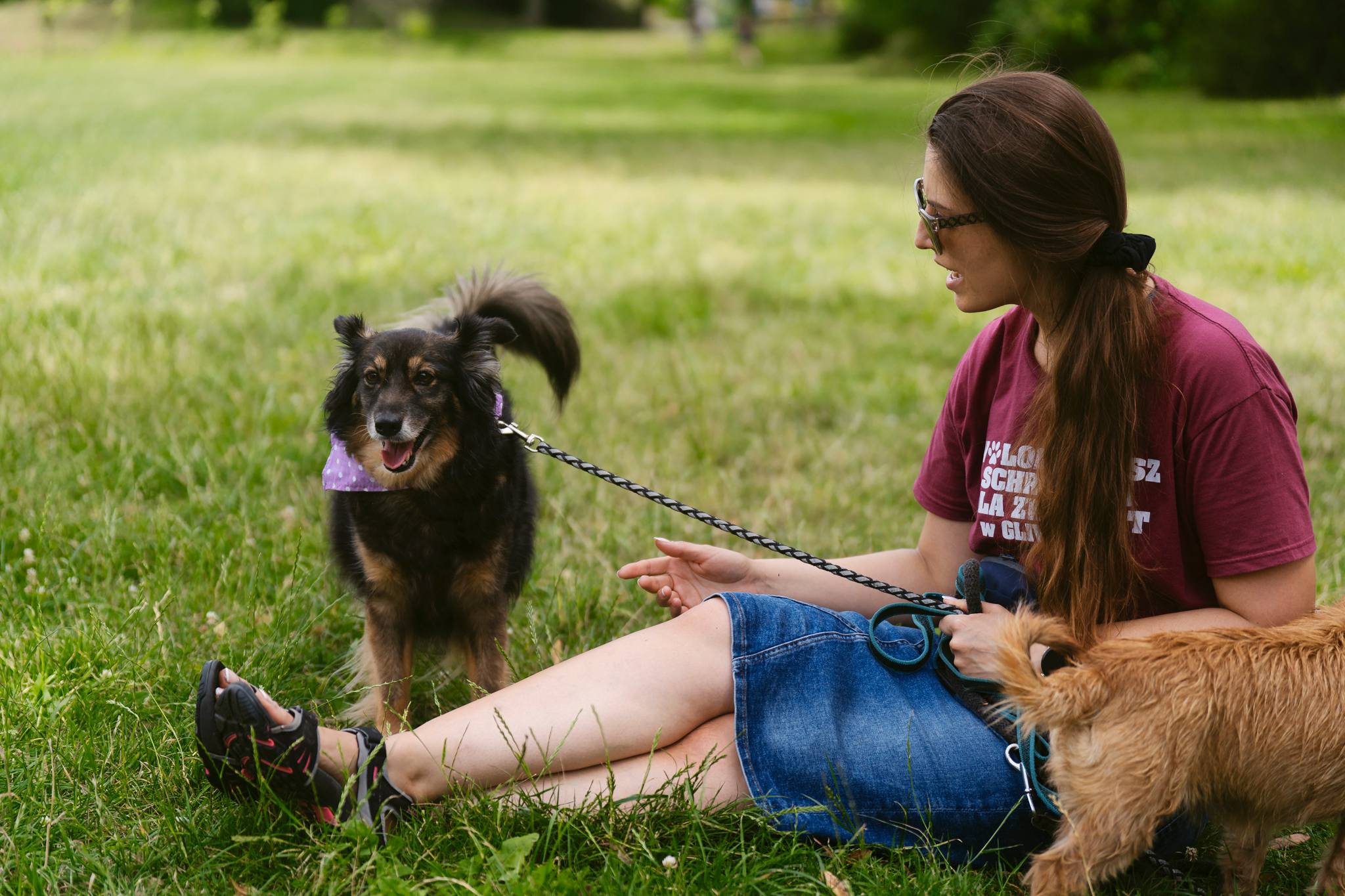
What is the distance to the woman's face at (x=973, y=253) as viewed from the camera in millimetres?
2428

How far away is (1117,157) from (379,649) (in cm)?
212

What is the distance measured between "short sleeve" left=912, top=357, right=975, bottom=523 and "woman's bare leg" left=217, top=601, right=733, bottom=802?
71 centimetres

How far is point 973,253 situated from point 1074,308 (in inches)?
9.8

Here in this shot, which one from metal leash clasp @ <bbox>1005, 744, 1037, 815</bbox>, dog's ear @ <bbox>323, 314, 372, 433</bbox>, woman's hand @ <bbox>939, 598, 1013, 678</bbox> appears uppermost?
dog's ear @ <bbox>323, 314, 372, 433</bbox>

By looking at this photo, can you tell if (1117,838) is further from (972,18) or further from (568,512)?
(972,18)

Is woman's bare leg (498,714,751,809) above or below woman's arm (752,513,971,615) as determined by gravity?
below

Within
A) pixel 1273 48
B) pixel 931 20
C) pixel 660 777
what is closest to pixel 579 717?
pixel 660 777

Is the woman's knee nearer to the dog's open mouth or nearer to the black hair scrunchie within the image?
→ the dog's open mouth

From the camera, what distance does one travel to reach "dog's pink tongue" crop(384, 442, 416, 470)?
2883mm

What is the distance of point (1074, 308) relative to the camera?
7.69 feet

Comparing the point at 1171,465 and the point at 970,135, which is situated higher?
the point at 970,135

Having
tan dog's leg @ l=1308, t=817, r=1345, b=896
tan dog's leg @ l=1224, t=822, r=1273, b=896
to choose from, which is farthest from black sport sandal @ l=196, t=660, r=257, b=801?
tan dog's leg @ l=1308, t=817, r=1345, b=896

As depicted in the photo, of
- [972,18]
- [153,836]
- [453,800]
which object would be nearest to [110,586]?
[153,836]

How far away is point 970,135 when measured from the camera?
237 centimetres
